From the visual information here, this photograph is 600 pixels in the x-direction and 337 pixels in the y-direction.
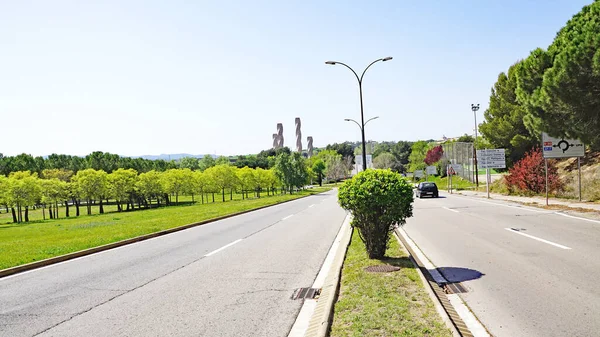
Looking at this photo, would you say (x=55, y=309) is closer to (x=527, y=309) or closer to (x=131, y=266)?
(x=131, y=266)

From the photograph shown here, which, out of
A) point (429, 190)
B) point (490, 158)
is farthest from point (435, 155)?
point (429, 190)

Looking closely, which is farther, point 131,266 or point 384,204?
point 131,266

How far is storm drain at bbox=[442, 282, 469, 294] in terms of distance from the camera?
23.0 ft

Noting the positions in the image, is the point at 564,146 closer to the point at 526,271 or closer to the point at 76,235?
the point at 526,271

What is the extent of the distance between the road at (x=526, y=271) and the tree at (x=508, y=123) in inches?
1381

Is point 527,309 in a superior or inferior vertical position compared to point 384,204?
inferior

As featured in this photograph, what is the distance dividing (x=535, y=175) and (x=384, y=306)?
30.0 metres

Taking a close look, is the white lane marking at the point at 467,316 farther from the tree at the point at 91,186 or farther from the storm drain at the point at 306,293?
the tree at the point at 91,186

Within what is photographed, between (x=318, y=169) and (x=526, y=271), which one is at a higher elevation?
(x=318, y=169)

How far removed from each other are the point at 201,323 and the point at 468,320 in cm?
348

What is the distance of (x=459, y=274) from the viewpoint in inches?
324

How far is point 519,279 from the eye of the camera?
7.59 metres

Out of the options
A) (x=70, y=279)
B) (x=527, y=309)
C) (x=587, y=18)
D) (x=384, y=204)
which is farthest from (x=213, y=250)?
(x=587, y=18)

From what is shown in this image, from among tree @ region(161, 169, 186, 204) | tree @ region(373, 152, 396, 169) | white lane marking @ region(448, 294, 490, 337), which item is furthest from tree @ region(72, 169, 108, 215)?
tree @ region(373, 152, 396, 169)
